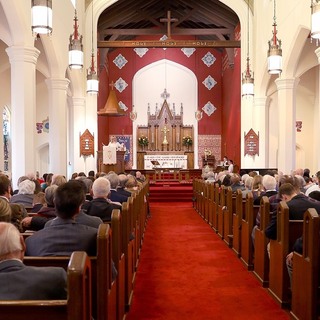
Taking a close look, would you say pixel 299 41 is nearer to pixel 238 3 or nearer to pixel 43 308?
pixel 238 3

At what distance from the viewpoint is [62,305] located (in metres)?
1.69

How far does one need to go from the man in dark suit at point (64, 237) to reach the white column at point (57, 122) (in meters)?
9.00

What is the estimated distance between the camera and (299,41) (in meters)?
11.3

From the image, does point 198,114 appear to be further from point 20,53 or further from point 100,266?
point 100,266

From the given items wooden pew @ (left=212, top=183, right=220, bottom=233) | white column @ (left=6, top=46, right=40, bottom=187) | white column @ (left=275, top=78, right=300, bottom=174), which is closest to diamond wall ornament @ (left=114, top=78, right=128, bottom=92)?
white column @ (left=275, top=78, right=300, bottom=174)

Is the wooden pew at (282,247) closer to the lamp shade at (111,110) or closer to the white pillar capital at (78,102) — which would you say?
the lamp shade at (111,110)

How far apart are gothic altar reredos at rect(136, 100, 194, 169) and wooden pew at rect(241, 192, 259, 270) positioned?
52.6 feet

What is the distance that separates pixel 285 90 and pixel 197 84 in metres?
10.7

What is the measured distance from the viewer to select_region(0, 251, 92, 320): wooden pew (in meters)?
1.65

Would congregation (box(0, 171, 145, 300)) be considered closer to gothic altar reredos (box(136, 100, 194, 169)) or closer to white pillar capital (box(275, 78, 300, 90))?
white pillar capital (box(275, 78, 300, 90))

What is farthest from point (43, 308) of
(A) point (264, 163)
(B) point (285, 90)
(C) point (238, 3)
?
(C) point (238, 3)

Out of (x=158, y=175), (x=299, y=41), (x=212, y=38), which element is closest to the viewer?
(x=299, y=41)

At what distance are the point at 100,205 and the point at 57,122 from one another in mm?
7656

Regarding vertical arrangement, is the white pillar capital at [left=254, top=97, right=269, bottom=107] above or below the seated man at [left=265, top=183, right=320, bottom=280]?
above
